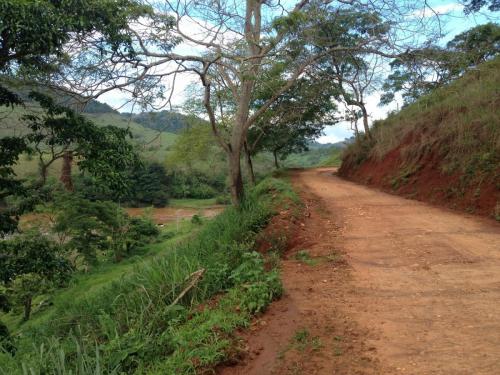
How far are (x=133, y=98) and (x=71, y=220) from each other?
9.60 metres

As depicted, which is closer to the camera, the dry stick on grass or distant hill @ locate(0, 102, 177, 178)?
the dry stick on grass

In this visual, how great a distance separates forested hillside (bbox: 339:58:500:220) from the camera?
9453 millimetres

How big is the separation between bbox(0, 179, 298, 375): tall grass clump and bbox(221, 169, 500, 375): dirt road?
32cm

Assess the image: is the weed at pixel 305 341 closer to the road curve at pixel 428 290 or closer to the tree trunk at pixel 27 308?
the road curve at pixel 428 290

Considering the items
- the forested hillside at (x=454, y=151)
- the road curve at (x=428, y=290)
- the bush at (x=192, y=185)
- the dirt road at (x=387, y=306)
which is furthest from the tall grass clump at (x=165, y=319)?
the bush at (x=192, y=185)

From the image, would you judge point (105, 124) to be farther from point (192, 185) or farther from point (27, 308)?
point (192, 185)

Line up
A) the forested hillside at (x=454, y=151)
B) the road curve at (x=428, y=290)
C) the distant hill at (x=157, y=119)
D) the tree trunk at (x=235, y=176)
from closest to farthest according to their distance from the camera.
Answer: the road curve at (x=428, y=290)
the distant hill at (x=157, y=119)
the forested hillside at (x=454, y=151)
the tree trunk at (x=235, y=176)

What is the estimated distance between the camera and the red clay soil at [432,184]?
8906mm

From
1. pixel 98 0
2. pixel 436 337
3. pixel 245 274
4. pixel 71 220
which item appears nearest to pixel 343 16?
pixel 98 0

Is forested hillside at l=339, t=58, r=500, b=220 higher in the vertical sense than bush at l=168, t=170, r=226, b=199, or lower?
higher

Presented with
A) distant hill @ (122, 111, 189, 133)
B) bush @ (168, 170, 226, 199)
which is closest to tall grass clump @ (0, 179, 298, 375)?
distant hill @ (122, 111, 189, 133)

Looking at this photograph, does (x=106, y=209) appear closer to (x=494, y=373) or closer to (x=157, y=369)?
(x=157, y=369)

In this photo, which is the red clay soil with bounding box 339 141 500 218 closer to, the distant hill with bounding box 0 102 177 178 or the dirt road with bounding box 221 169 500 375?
the dirt road with bounding box 221 169 500 375

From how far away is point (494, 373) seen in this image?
3004 mm
